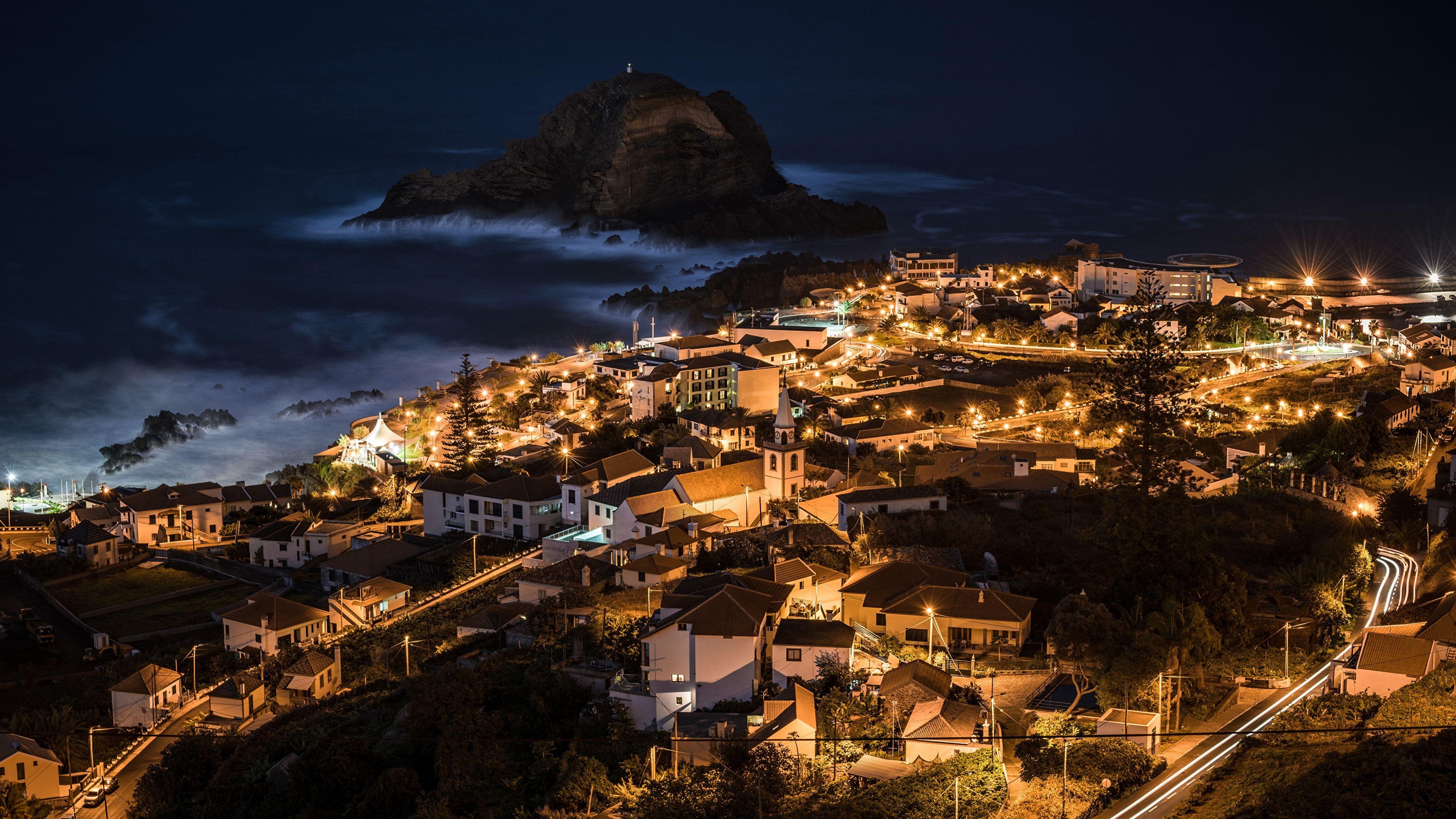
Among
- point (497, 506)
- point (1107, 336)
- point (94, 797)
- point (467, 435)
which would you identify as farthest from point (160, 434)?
point (1107, 336)

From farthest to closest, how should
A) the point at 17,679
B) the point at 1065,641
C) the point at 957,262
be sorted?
the point at 957,262, the point at 17,679, the point at 1065,641

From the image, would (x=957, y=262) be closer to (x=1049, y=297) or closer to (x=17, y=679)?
(x=1049, y=297)

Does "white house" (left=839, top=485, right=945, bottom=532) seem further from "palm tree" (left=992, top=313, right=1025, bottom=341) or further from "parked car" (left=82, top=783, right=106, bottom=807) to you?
"palm tree" (left=992, top=313, right=1025, bottom=341)

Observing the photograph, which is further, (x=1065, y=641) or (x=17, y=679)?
(x=17, y=679)

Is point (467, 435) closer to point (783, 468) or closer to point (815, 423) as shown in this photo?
point (815, 423)

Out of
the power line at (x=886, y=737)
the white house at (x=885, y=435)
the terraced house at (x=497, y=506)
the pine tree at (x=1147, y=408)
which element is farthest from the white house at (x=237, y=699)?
the white house at (x=885, y=435)

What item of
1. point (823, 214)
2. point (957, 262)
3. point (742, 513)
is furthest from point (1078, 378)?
point (823, 214)

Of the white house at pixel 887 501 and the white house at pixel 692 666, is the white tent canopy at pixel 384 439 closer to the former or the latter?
the white house at pixel 887 501
